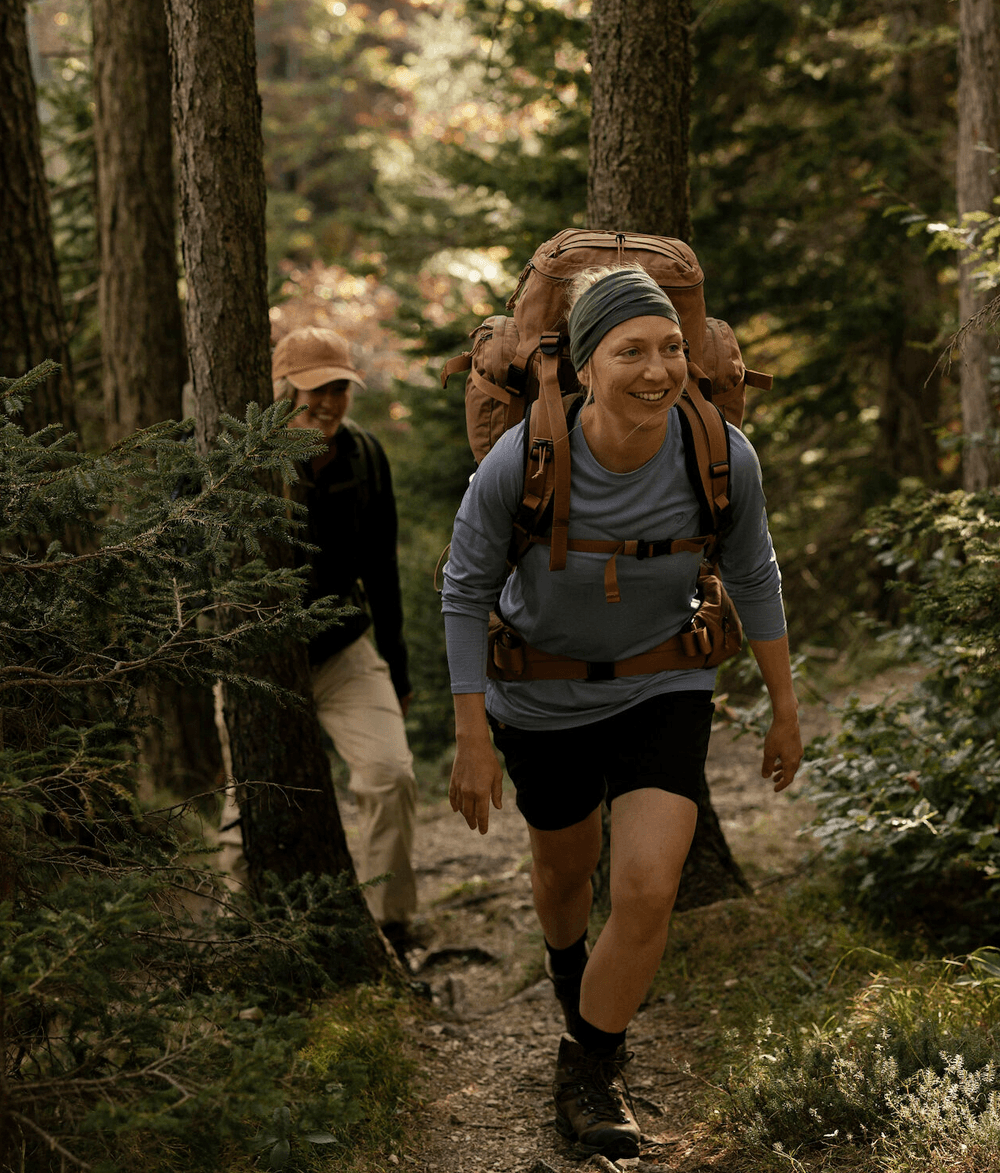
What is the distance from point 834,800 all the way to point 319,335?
2.91 m

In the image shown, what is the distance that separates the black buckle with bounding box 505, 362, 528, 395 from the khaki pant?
185cm

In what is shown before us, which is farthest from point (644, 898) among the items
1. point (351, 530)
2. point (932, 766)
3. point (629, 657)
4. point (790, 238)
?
point (790, 238)

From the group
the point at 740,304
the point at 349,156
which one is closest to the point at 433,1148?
the point at 740,304

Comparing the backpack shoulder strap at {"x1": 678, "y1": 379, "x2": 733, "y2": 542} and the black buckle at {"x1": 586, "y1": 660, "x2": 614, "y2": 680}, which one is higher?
the backpack shoulder strap at {"x1": 678, "y1": 379, "x2": 733, "y2": 542}

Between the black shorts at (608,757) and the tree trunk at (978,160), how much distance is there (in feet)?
9.38

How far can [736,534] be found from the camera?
10.8 ft

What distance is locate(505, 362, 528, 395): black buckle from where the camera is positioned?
3449 millimetres

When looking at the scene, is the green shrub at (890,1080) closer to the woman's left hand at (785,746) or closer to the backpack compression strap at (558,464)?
the woman's left hand at (785,746)

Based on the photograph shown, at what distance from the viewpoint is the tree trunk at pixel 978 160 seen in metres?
5.43

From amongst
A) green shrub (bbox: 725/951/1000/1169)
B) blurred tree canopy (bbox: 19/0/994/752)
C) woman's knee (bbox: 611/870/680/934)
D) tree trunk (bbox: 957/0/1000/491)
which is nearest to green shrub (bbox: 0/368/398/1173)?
woman's knee (bbox: 611/870/680/934)

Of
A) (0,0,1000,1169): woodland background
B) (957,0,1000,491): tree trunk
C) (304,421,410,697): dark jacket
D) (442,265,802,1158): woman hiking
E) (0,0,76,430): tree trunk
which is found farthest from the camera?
(957,0,1000,491): tree trunk

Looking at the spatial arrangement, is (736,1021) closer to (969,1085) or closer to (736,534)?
(969,1085)

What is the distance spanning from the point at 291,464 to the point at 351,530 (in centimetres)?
164

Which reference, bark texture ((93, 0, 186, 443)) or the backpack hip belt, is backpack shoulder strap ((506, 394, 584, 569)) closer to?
the backpack hip belt
